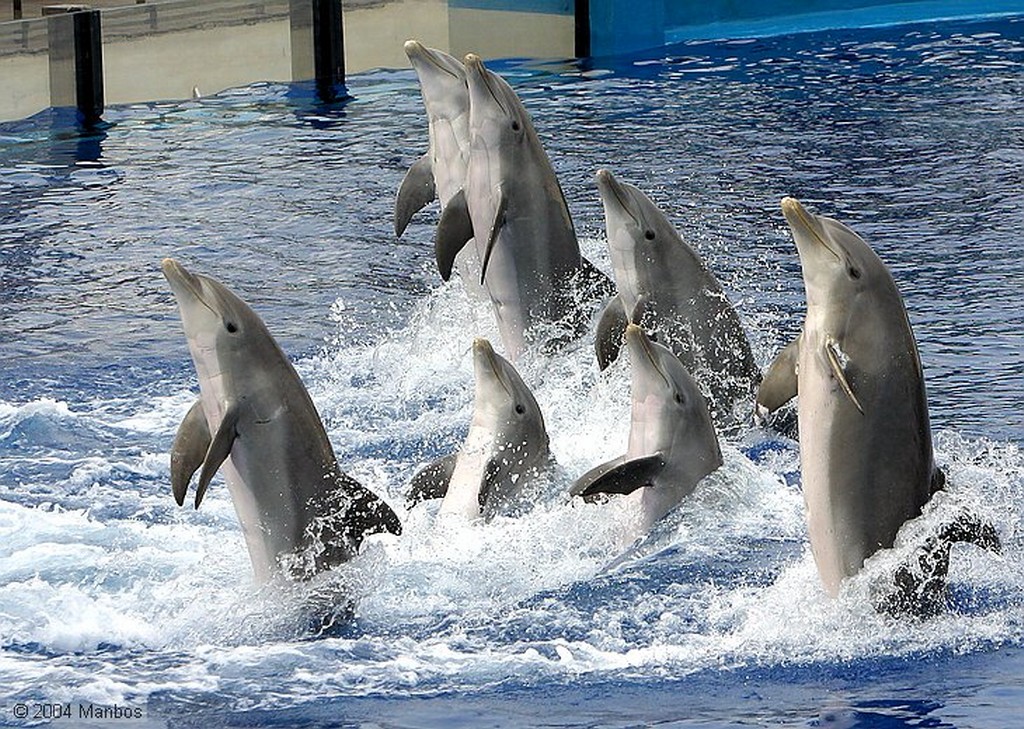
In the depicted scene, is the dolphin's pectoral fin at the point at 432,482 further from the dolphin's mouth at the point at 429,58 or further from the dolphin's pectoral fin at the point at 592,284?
the dolphin's mouth at the point at 429,58

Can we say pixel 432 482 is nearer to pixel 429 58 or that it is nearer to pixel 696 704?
pixel 696 704

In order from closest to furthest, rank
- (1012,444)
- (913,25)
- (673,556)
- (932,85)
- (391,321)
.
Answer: (673,556) → (1012,444) → (391,321) → (932,85) → (913,25)

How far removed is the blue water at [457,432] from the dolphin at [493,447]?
0.24m

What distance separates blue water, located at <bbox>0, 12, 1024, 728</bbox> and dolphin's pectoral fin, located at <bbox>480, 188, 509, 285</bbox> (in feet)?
2.17

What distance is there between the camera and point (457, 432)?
9516mm

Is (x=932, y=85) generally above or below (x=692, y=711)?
above

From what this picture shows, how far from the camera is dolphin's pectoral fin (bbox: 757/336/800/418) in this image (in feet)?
23.1

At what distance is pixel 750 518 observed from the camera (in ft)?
25.9

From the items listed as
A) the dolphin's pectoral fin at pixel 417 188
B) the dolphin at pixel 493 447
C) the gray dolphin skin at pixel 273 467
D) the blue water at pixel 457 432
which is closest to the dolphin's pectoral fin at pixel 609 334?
the blue water at pixel 457 432

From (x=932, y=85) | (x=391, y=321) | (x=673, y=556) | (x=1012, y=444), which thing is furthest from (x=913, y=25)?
(x=673, y=556)

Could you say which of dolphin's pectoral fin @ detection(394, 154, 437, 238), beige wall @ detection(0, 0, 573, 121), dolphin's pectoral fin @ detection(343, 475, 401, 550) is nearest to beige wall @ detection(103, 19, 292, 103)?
beige wall @ detection(0, 0, 573, 121)

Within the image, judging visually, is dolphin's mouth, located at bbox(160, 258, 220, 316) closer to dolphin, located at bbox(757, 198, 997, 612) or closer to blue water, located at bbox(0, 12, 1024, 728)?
blue water, located at bbox(0, 12, 1024, 728)

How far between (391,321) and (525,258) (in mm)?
2094

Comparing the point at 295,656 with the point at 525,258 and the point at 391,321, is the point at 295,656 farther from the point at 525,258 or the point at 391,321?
the point at 391,321
